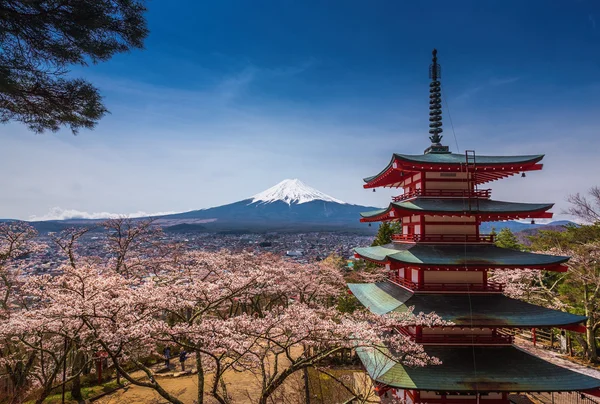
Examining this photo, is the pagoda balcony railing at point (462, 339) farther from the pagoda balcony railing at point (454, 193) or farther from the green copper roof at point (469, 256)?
the pagoda balcony railing at point (454, 193)

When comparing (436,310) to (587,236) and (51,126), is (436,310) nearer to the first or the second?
(51,126)

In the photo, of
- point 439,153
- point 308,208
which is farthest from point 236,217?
point 439,153

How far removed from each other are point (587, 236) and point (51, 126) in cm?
→ 2770

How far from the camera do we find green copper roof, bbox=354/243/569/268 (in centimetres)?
920

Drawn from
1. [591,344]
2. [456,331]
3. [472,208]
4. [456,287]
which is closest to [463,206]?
[472,208]

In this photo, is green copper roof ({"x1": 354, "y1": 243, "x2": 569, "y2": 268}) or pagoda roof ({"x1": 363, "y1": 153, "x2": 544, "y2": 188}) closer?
green copper roof ({"x1": 354, "y1": 243, "x2": 569, "y2": 268})

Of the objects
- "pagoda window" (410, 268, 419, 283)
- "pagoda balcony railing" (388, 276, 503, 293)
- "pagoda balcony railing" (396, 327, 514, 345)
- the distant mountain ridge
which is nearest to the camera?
"pagoda balcony railing" (396, 327, 514, 345)

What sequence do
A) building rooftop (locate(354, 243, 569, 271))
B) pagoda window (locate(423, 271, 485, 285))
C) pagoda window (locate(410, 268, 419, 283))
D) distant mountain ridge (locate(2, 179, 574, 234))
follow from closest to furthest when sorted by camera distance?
building rooftop (locate(354, 243, 569, 271))
pagoda window (locate(423, 271, 485, 285))
pagoda window (locate(410, 268, 419, 283))
distant mountain ridge (locate(2, 179, 574, 234))

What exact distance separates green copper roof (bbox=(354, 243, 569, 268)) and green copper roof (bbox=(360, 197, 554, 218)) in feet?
4.12

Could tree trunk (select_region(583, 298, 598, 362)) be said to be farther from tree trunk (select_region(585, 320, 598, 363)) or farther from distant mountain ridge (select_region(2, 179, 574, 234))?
distant mountain ridge (select_region(2, 179, 574, 234))

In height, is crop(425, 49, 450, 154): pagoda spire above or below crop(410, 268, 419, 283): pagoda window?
above

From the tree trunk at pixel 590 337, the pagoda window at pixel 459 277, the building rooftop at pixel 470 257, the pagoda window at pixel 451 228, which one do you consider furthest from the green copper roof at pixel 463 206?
the tree trunk at pixel 590 337

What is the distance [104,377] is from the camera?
49.9ft

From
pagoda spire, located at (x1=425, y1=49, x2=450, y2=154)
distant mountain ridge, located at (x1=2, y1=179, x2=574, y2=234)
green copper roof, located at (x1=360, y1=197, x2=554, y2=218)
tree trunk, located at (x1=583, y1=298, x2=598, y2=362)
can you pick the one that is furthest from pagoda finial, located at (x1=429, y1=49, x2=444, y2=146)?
distant mountain ridge, located at (x1=2, y1=179, x2=574, y2=234)
